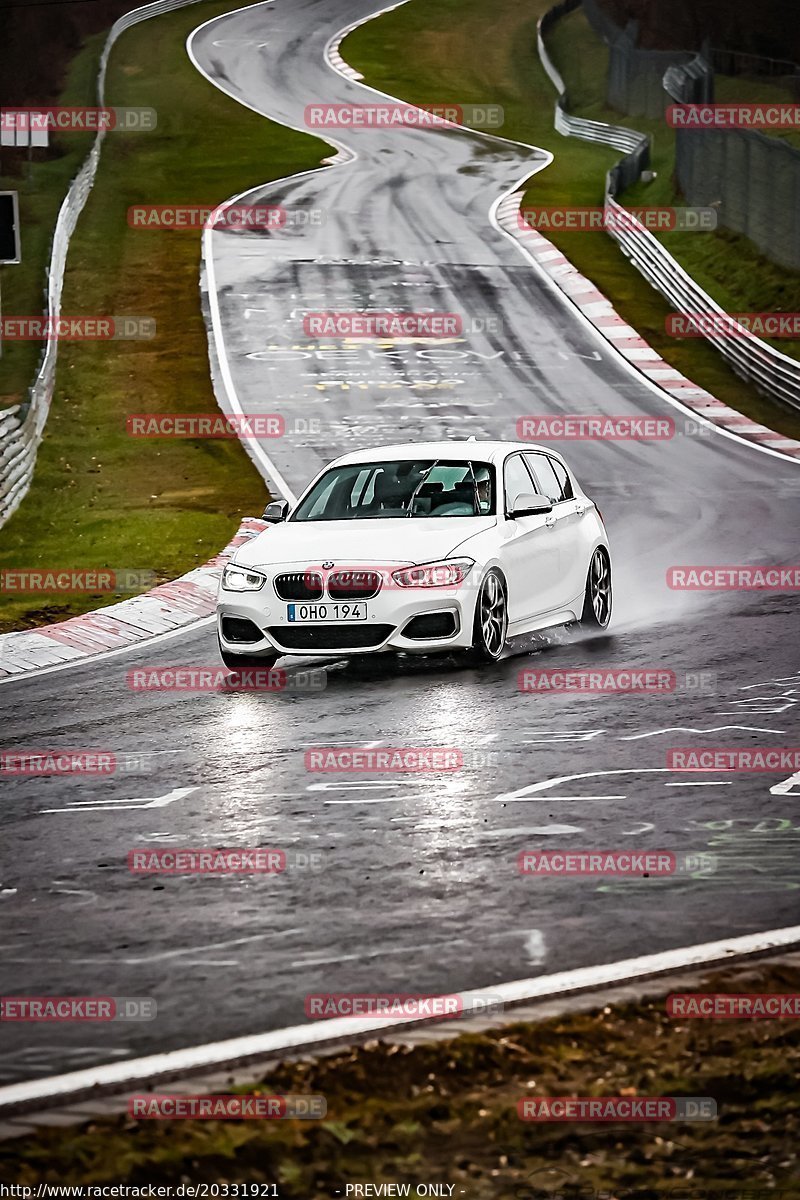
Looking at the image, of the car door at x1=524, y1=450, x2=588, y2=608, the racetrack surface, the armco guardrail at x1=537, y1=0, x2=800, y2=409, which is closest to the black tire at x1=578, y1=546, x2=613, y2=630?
the car door at x1=524, y1=450, x2=588, y2=608

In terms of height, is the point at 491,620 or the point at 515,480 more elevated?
the point at 515,480

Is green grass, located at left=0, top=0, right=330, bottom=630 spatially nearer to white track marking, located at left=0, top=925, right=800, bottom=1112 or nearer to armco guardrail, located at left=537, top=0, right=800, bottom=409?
armco guardrail, located at left=537, top=0, right=800, bottom=409

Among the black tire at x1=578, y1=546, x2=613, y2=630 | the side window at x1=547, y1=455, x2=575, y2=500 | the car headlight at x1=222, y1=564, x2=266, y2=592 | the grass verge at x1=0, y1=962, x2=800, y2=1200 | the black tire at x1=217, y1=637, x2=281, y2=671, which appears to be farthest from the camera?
the side window at x1=547, y1=455, x2=575, y2=500

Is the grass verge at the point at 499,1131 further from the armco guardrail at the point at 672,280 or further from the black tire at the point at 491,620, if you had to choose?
the armco guardrail at the point at 672,280

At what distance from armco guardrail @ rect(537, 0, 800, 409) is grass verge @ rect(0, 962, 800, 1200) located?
83.7 ft

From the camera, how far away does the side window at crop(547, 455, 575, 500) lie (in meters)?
15.0

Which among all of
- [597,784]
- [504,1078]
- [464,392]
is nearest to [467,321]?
[464,392]

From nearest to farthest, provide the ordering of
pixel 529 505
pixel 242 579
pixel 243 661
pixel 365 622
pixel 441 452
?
pixel 365 622 → pixel 242 579 → pixel 243 661 → pixel 529 505 → pixel 441 452

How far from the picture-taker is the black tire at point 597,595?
48.0ft

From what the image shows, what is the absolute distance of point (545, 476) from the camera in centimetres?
1484

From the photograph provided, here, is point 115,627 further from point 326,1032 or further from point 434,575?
point 326,1032

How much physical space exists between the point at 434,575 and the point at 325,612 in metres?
0.77

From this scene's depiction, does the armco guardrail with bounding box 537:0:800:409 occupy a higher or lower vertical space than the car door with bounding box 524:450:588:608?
lower

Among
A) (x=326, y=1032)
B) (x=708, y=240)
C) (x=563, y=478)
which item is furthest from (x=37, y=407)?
(x=326, y=1032)
